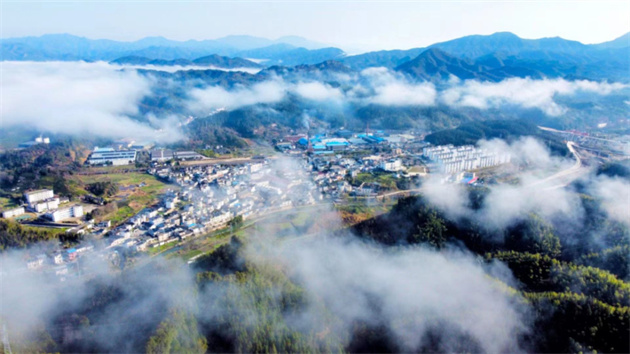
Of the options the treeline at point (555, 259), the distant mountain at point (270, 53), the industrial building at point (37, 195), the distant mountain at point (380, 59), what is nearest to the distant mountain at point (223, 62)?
the distant mountain at point (380, 59)

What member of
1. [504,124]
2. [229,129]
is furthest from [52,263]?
[504,124]

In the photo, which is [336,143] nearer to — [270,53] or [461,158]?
[461,158]

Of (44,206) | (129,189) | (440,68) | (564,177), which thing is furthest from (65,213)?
(440,68)

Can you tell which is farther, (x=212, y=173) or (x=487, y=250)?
(x=212, y=173)

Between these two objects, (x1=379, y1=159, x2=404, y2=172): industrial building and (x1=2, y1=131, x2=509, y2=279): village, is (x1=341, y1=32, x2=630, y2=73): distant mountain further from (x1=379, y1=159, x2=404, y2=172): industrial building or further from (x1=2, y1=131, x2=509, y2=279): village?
(x1=379, y1=159, x2=404, y2=172): industrial building

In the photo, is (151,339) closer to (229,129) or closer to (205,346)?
(205,346)

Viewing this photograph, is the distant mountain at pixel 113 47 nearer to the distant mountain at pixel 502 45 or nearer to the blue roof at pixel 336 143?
the distant mountain at pixel 502 45
